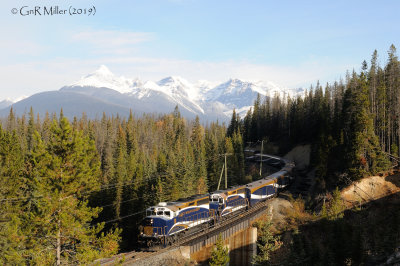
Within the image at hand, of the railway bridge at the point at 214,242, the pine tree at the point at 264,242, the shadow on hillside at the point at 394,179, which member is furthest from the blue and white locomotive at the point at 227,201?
the shadow on hillside at the point at 394,179

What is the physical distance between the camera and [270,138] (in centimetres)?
13188

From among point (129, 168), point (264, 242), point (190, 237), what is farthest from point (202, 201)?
point (129, 168)

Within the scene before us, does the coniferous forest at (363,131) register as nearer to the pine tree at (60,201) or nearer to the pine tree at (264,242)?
the pine tree at (264,242)

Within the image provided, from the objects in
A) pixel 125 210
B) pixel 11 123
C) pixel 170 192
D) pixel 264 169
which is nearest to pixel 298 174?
pixel 264 169

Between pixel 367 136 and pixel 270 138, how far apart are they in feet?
257

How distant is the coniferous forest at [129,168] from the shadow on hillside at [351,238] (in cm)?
804

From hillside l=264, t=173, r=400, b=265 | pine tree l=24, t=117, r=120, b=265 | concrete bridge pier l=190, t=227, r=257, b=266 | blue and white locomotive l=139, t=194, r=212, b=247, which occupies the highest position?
pine tree l=24, t=117, r=120, b=265

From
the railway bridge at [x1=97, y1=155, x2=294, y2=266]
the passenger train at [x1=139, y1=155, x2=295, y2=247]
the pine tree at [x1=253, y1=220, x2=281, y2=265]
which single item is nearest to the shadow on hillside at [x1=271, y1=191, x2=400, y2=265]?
the pine tree at [x1=253, y1=220, x2=281, y2=265]

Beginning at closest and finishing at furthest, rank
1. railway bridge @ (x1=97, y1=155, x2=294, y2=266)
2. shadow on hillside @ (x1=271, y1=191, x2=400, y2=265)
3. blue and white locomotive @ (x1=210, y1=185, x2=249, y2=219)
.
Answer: shadow on hillside @ (x1=271, y1=191, x2=400, y2=265) → railway bridge @ (x1=97, y1=155, x2=294, y2=266) → blue and white locomotive @ (x1=210, y1=185, x2=249, y2=219)

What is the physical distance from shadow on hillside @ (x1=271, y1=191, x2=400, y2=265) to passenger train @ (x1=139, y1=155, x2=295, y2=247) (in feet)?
27.1

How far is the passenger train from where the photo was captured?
112 feet

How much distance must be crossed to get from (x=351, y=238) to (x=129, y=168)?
6172 centimetres

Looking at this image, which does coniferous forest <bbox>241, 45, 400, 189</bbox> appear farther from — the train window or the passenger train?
the train window

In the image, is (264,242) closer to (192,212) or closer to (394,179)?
(192,212)
